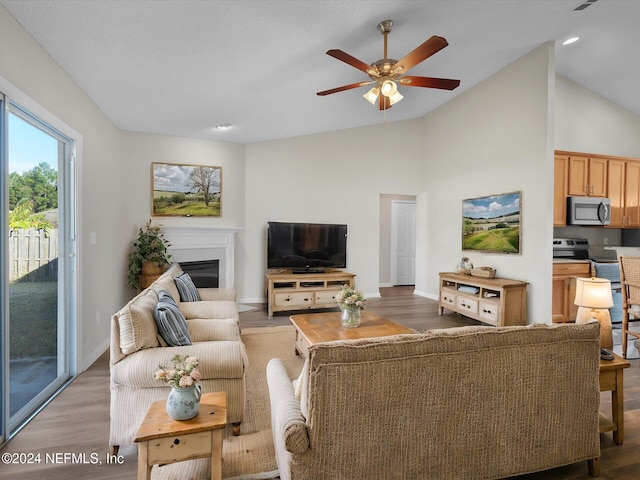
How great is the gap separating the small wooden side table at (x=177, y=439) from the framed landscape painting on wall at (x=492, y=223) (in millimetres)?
4390

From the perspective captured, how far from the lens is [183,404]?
1492 mm

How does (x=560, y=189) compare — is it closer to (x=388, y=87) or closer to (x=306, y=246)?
(x=388, y=87)

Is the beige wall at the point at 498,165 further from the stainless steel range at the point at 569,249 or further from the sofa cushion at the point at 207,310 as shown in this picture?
the sofa cushion at the point at 207,310

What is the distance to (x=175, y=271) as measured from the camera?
4.15 metres

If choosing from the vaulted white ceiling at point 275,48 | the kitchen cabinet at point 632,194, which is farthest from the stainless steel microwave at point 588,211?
the vaulted white ceiling at point 275,48

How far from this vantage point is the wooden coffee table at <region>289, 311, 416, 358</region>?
286cm

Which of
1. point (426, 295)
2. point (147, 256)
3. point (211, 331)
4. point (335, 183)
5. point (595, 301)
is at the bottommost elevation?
point (426, 295)

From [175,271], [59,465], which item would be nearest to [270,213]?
[175,271]

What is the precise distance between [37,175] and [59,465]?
6.55 feet

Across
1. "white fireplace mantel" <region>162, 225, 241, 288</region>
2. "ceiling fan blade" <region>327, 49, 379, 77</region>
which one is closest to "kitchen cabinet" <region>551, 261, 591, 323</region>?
"ceiling fan blade" <region>327, 49, 379, 77</region>

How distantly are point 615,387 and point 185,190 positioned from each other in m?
5.22

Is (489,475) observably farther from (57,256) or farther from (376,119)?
(376,119)

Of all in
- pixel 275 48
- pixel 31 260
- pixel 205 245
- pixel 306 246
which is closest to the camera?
pixel 31 260

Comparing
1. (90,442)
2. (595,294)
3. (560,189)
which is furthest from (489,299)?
(90,442)
